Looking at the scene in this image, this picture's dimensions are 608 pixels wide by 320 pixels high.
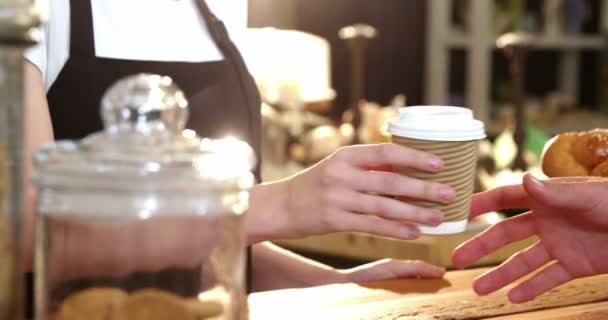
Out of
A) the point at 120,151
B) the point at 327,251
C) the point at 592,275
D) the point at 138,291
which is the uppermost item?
the point at 120,151

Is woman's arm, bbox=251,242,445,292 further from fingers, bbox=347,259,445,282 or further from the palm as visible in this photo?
the palm

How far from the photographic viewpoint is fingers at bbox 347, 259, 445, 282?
4.42 ft

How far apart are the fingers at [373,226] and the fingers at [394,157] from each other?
0.24 ft

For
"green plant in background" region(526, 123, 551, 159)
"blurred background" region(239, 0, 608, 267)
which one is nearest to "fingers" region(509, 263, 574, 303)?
"green plant in background" region(526, 123, 551, 159)

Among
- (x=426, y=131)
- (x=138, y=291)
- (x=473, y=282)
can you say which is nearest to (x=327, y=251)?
(x=473, y=282)

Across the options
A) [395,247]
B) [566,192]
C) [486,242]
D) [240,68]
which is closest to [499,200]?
[486,242]

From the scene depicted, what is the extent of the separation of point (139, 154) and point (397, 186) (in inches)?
17.7

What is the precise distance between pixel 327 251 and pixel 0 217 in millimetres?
2385

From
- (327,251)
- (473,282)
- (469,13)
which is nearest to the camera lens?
(473,282)

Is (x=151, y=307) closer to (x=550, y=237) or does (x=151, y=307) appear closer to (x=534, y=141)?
(x=550, y=237)

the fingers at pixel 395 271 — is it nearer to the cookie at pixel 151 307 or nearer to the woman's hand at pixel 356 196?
the woman's hand at pixel 356 196

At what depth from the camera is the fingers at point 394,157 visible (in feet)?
3.46

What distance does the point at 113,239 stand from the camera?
2.34 ft

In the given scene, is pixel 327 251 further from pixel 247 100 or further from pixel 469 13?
pixel 469 13
